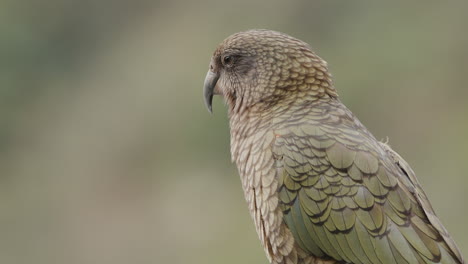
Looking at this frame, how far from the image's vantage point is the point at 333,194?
505cm

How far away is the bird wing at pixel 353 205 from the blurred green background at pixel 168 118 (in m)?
5.44

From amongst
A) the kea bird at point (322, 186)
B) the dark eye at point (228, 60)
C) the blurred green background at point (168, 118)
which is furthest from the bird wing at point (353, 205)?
the blurred green background at point (168, 118)

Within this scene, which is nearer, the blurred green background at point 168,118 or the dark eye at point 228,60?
the dark eye at point 228,60

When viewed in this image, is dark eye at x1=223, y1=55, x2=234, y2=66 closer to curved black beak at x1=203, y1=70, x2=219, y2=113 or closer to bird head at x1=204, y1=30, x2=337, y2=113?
bird head at x1=204, y1=30, x2=337, y2=113

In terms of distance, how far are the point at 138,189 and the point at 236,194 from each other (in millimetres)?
2231

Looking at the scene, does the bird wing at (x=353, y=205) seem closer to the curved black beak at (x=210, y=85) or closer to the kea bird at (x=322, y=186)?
the kea bird at (x=322, y=186)

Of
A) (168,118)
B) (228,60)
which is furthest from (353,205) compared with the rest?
(168,118)

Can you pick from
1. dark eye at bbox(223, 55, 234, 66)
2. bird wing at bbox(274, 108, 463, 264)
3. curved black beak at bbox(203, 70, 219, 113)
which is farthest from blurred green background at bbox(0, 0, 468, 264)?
bird wing at bbox(274, 108, 463, 264)

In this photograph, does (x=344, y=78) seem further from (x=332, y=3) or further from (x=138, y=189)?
(x=138, y=189)

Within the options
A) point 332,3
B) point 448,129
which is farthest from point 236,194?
point 332,3

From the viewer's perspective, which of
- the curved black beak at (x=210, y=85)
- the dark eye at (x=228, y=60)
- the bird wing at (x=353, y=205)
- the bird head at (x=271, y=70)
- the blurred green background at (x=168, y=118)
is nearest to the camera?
the bird wing at (x=353, y=205)

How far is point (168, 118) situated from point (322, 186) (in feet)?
32.6

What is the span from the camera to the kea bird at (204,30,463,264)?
4.98m

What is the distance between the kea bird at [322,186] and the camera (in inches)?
196
